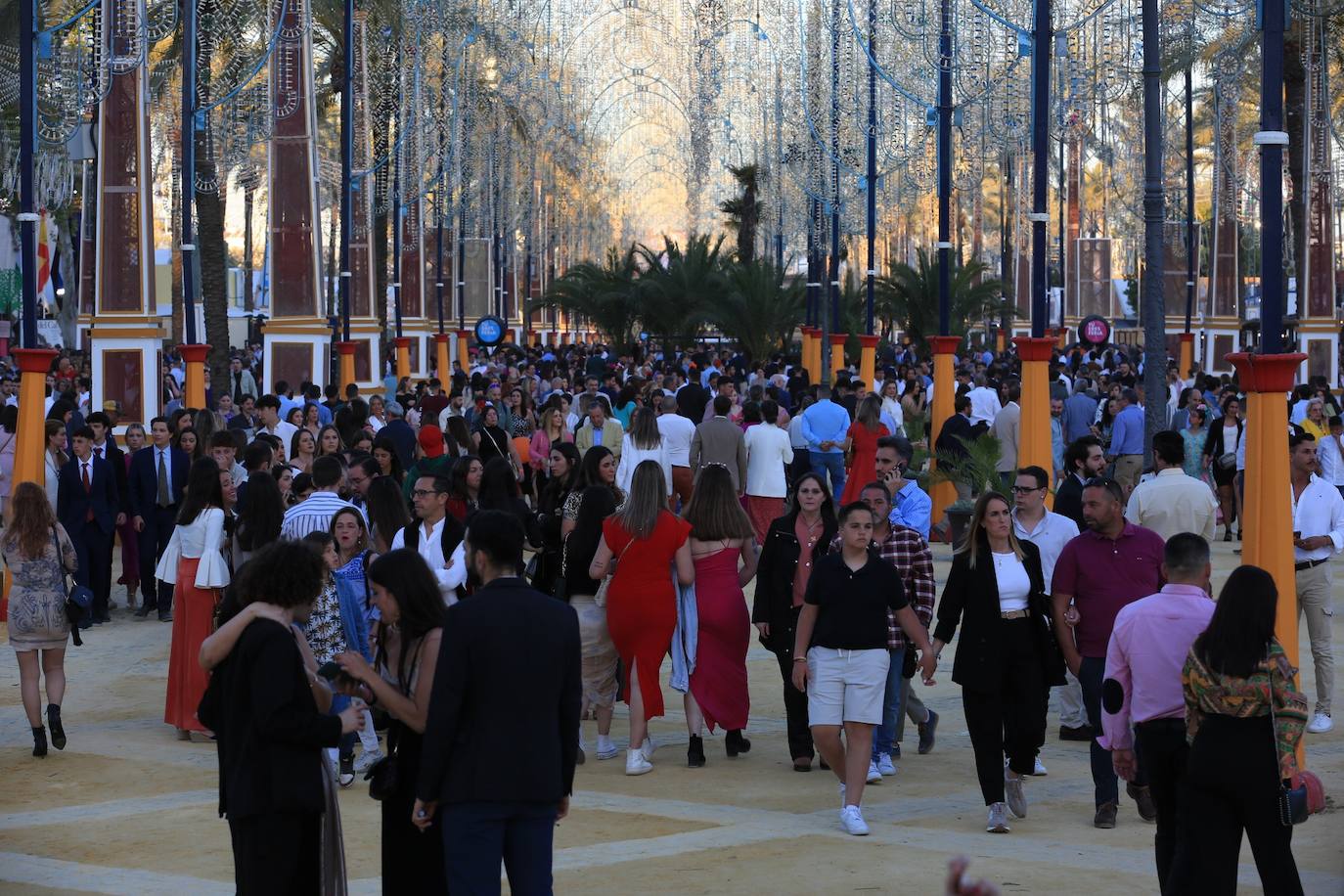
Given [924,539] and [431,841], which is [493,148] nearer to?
[924,539]

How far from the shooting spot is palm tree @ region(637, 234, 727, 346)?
4816 cm

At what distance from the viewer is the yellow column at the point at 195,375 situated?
21.4 m

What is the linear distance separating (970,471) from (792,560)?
306 inches

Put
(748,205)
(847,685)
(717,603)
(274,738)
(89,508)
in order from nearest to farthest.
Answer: (274,738), (847,685), (717,603), (89,508), (748,205)

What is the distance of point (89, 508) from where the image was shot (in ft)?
49.0

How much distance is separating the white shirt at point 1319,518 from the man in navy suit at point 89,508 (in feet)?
29.2

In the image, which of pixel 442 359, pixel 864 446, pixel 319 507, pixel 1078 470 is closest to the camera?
pixel 319 507

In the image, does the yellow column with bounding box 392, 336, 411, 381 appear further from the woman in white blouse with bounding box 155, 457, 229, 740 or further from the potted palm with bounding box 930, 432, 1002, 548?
the woman in white blouse with bounding box 155, 457, 229, 740

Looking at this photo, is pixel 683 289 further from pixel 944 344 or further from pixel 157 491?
pixel 157 491

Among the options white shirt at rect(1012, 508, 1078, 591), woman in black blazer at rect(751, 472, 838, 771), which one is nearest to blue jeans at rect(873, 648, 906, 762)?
woman in black blazer at rect(751, 472, 838, 771)

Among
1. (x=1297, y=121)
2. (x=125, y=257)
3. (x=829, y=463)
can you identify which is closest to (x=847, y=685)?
(x=829, y=463)

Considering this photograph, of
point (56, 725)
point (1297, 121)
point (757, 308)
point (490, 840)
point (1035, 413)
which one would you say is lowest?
point (56, 725)

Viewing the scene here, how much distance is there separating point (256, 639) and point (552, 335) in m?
81.1

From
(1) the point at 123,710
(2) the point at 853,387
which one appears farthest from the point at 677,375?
(1) the point at 123,710
